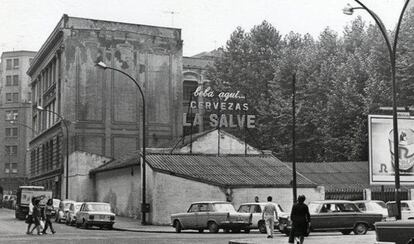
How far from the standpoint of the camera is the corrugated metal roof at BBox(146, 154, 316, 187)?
126 ft

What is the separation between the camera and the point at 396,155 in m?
20.8

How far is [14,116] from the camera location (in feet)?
375

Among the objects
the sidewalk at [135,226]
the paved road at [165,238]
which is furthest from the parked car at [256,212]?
the sidewalk at [135,226]

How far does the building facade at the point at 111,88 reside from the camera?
58188mm

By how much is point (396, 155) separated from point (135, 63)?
42.0 metres

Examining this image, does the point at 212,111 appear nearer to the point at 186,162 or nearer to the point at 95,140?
the point at 186,162

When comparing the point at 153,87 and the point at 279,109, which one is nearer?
the point at 279,109

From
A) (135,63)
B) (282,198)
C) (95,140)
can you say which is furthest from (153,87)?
(282,198)

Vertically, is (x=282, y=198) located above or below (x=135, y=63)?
below

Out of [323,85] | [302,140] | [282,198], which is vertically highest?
[323,85]

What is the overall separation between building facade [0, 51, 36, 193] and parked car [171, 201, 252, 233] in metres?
84.8

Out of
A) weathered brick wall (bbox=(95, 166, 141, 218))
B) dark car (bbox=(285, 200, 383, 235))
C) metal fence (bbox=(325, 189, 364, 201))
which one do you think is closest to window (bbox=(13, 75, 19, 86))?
weathered brick wall (bbox=(95, 166, 141, 218))

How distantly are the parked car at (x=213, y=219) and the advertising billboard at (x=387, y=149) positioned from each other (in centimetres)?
713

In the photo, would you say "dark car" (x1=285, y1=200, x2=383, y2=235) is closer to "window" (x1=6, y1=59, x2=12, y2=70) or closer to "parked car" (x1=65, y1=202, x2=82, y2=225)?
"parked car" (x1=65, y1=202, x2=82, y2=225)
